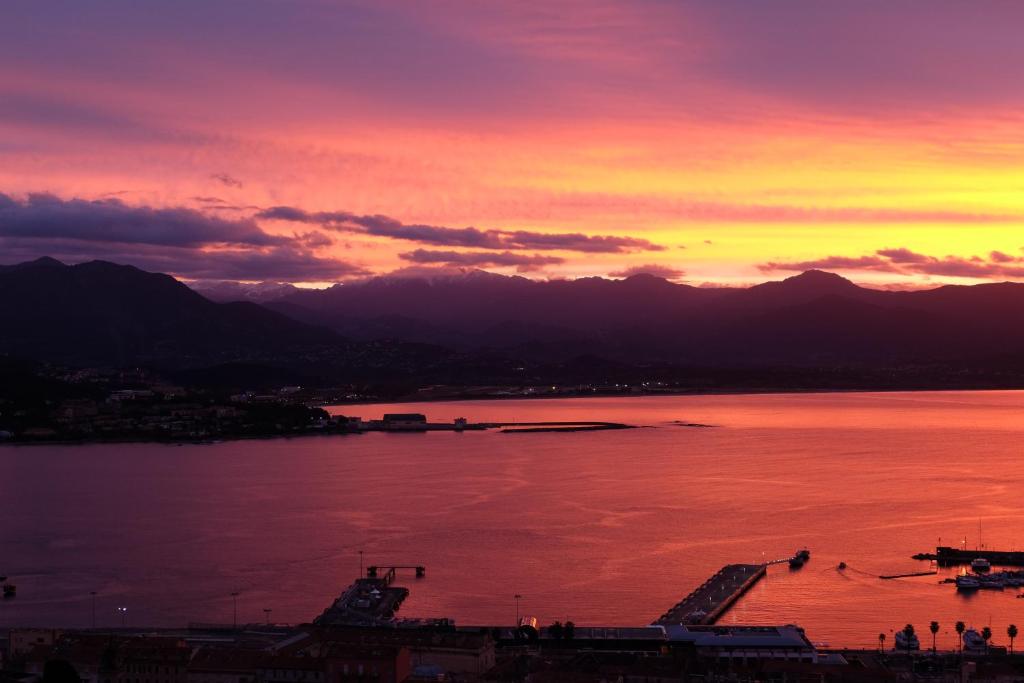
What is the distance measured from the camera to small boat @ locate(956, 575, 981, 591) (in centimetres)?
1631

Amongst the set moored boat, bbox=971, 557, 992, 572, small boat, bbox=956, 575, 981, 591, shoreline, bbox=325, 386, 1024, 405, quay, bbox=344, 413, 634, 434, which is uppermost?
shoreline, bbox=325, 386, 1024, 405

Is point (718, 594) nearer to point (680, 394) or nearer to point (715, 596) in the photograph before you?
point (715, 596)

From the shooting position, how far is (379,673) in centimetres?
1034

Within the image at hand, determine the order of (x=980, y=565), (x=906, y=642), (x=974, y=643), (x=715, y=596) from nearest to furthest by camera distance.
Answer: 1. (x=906, y=642)
2. (x=974, y=643)
3. (x=715, y=596)
4. (x=980, y=565)

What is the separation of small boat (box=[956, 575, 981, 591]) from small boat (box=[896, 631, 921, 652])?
12.2 ft

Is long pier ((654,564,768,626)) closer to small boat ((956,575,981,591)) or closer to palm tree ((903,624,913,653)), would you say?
palm tree ((903,624,913,653))

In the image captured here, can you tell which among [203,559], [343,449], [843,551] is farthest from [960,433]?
[203,559]

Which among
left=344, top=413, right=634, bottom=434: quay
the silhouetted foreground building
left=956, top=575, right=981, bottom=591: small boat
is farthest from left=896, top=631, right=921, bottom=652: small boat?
left=344, top=413, right=634, bottom=434: quay

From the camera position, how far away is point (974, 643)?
12.9 metres

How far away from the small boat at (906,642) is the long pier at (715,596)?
193cm

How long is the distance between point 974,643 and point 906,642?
0.73 m

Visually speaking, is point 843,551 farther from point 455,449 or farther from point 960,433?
point 960,433

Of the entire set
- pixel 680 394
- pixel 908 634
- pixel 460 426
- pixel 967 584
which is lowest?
pixel 967 584

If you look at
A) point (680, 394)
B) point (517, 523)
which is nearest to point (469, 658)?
point (517, 523)
